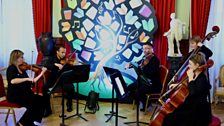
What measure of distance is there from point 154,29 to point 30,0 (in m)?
2.65

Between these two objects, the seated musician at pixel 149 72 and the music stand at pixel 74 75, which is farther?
the seated musician at pixel 149 72

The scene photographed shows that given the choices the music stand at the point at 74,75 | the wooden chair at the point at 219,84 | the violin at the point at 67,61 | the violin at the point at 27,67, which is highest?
the violin at the point at 67,61

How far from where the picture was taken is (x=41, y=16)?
20.6ft

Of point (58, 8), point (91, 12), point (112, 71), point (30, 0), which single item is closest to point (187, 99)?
point (112, 71)

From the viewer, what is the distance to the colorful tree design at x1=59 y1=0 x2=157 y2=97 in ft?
18.3

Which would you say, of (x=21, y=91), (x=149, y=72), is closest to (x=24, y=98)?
(x=21, y=91)

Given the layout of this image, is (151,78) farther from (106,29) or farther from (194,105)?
(194,105)

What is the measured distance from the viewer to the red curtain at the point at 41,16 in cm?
624

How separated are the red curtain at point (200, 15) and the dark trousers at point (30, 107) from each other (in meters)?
2.88

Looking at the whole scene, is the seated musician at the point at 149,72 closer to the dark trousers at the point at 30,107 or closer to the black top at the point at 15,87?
the dark trousers at the point at 30,107

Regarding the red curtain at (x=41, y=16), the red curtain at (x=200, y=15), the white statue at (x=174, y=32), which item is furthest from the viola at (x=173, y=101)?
the red curtain at (x=41, y=16)

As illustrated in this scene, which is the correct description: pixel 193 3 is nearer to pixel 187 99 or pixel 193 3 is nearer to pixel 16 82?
pixel 187 99

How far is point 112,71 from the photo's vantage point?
4.20 metres

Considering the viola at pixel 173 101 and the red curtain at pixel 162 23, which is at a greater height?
the red curtain at pixel 162 23
